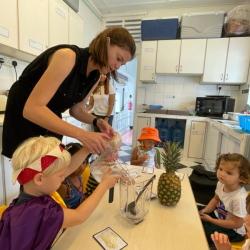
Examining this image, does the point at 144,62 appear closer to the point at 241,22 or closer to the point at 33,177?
the point at 241,22

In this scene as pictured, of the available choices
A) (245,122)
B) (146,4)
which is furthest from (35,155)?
(146,4)

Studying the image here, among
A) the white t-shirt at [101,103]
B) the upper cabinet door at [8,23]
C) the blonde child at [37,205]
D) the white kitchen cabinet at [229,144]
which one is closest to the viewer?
the blonde child at [37,205]

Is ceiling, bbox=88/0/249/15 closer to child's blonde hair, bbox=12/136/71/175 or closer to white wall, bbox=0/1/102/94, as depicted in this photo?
white wall, bbox=0/1/102/94

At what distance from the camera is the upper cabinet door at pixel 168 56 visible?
3.24m

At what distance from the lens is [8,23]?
1.60 m

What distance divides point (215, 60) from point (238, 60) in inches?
14.2

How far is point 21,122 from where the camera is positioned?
0.93 meters

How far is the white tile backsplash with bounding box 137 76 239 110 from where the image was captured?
3582 millimetres

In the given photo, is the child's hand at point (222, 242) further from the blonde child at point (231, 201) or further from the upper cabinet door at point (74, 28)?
the upper cabinet door at point (74, 28)

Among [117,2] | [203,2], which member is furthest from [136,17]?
[203,2]

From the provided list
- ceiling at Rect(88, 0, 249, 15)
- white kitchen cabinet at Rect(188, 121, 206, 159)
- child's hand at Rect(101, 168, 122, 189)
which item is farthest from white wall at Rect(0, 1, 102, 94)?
white kitchen cabinet at Rect(188, 121, 206, 159)

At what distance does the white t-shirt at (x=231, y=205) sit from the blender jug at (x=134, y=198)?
1.91 ft

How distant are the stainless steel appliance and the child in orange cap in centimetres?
190

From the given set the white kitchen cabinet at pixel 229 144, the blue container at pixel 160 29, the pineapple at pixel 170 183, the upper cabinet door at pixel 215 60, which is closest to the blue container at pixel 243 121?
the white kitchen cabinet at pixel 229 144
